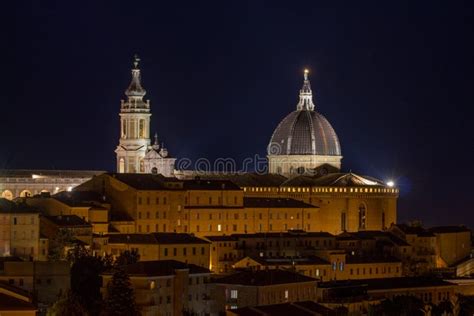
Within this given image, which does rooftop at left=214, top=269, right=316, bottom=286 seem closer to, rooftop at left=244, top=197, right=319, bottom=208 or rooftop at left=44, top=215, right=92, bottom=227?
rooftop at left=44, top=215, right=92, bottom=227

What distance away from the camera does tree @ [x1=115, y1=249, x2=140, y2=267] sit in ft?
314

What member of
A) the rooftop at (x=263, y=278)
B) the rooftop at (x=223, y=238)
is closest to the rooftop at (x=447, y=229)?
the rooftop at (x=223, y=238)

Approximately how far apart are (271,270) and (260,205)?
2307 centimetres

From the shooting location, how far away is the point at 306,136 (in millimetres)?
139875

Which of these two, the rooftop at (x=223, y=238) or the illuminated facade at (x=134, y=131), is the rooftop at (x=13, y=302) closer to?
the rooftop at (x=223, y=238)

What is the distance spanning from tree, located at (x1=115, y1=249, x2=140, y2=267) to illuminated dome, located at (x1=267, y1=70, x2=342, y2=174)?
4018cm

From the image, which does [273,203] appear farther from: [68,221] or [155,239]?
[68,221]

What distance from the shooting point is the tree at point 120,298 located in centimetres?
8338

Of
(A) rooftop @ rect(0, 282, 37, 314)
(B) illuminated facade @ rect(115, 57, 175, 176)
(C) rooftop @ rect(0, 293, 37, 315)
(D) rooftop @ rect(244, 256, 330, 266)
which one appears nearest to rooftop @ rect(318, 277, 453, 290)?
(D) rooftop @ rect(244, 256, 330, 266)

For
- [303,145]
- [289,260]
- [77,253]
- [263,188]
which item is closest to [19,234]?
[77,253]

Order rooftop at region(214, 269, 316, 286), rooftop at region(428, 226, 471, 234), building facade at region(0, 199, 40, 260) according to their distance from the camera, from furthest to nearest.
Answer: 1. rooftop at region(428, 226, 471, 234)
2. building facade at region(0, 199, 40, 260)
3. rooftop at region(214, 269, 316, 286)

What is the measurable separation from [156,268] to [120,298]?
20.1ft

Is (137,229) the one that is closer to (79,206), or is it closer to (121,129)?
(79,206)

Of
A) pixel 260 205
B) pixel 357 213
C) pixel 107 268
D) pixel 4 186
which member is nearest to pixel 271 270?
pixel 107 268
